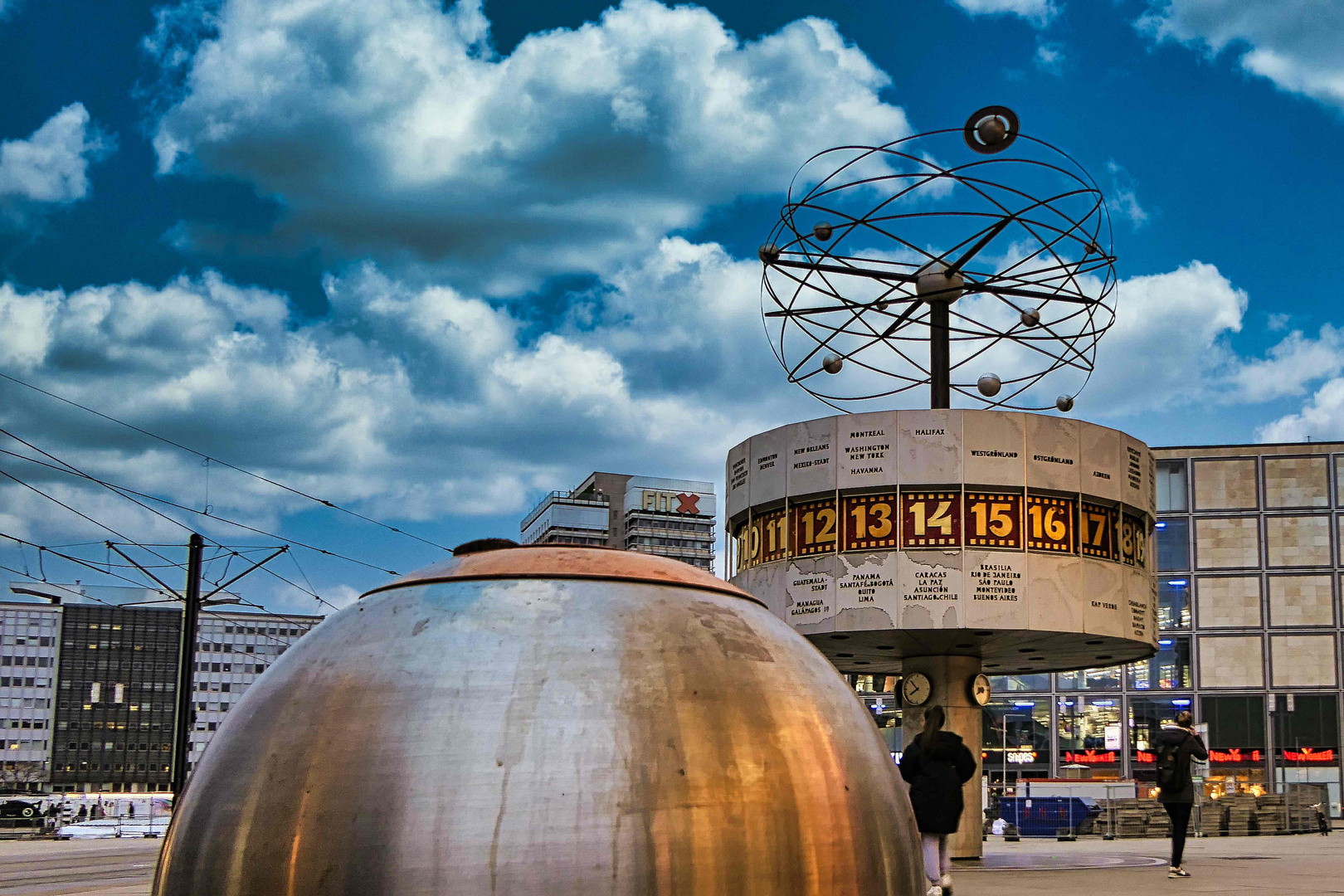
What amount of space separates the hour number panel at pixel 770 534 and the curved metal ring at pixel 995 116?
604 centimetres

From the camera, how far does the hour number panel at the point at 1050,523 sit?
62.0ft

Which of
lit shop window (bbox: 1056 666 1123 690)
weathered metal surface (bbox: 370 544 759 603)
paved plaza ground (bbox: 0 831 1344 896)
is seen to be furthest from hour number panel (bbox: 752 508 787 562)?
lit shop window (bbox: 1056 666 1123 690)

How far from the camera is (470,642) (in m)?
4.52

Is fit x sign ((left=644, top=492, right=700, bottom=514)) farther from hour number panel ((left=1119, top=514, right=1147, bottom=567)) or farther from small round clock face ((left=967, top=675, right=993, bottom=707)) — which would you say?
hour number panel ((left=1119, top=514, right=1147, bottom=567))

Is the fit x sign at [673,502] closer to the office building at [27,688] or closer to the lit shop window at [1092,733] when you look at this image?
the office building at [27,688]

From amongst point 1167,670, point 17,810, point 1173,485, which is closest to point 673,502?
point 1167,670

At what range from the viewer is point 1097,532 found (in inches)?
766

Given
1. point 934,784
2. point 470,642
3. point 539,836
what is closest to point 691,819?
point 539,836

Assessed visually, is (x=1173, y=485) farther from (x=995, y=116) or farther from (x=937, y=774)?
(x=937, y=774)

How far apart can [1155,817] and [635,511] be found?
538 feet

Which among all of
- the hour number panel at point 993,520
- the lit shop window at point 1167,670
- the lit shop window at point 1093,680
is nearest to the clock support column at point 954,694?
the hour number panel at point 993,520

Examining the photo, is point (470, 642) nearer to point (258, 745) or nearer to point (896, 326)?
point (258, 745)

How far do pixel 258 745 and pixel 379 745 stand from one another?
59 centimetres

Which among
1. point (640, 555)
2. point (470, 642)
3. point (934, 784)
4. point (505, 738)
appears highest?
point (640, 555)
